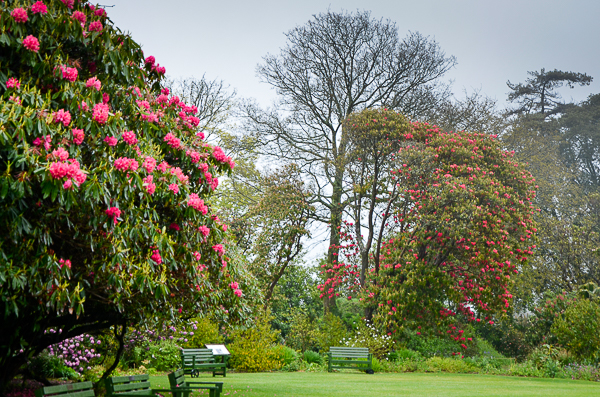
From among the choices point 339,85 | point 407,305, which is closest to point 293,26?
point 339,85

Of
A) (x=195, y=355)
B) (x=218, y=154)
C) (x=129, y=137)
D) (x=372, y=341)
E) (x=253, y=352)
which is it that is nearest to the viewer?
(x=129, y=137)

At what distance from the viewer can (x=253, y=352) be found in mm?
15203

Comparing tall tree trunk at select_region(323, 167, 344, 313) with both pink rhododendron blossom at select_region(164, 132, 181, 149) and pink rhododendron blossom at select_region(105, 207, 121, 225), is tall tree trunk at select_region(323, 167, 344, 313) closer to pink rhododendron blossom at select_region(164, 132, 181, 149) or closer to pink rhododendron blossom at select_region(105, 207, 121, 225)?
pink rhododendron blossom at select_region(164, 132, 181, 149)

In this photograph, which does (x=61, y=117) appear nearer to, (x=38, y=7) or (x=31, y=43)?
(x=31, y=43)

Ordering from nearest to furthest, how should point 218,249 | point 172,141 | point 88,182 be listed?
point 88,182 → point 172,141 → point 218,249

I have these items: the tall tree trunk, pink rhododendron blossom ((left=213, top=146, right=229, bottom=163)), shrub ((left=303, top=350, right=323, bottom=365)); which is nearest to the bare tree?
the tall tree trunk

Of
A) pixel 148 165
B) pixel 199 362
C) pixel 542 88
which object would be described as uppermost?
pixel 542 88

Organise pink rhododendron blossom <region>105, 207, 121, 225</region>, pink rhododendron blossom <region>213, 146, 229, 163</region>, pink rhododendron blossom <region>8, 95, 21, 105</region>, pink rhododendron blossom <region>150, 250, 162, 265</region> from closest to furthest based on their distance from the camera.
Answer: pink rhododendron blossom <region>8, 95, 21, 105</region> < pink rhododendron blossom <region>105, 207, 121, 225</region> < pink rhododendron blossom <region>150, 250, 162, 265</region> < pink rhododendron blossom <region>213, 146, 229, 163</region>

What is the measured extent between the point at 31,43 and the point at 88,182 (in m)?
1.65

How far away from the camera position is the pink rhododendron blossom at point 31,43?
451cm

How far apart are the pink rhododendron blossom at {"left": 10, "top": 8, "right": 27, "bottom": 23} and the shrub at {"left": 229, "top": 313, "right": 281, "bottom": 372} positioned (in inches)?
468

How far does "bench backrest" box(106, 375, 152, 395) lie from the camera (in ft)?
18.6

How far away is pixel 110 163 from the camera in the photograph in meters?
4.50

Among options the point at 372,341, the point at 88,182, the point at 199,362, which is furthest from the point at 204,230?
the point at 372,341
